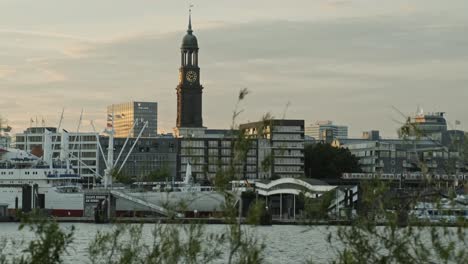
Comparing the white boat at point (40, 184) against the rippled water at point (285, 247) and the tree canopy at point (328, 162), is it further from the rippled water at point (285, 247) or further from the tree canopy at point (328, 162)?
the tree canopy at point (328, 162)

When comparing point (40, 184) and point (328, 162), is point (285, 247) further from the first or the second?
point (328, 162)

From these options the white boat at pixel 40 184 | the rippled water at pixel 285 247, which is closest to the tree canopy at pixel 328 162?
the white boat at pixel 40 184

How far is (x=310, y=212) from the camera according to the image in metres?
28.0

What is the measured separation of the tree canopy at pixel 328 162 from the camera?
580 ft

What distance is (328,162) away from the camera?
17975 cm

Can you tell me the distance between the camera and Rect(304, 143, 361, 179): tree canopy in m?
177

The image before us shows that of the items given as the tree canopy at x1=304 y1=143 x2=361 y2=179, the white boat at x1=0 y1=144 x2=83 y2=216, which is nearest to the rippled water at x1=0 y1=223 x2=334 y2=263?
the white boat at x1=0 y1=144 x2=83 y2=216

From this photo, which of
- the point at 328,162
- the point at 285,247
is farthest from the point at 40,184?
the point at 285,247

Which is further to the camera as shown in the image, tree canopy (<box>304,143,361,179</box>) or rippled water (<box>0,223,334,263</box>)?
tree canopy (<box>304,143,361,179</box>)

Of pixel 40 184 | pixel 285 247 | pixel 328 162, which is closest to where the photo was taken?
pixel 285 247

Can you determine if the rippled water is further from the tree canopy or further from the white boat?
→ the tree canopy

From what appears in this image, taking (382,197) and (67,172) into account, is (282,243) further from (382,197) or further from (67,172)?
(67,172)

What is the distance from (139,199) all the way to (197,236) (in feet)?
347

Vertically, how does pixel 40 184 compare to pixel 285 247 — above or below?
above
